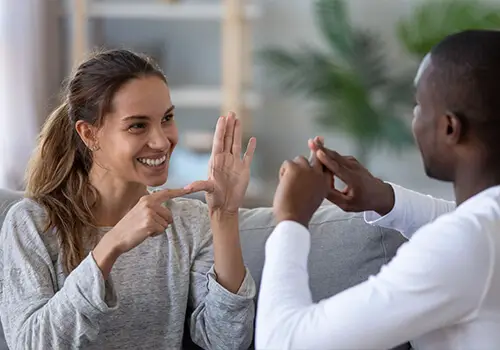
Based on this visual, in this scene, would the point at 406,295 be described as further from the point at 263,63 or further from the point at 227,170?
the point at 263,63

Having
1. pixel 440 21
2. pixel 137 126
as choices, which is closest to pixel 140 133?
pixel 137 126

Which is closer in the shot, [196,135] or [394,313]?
[394,313]

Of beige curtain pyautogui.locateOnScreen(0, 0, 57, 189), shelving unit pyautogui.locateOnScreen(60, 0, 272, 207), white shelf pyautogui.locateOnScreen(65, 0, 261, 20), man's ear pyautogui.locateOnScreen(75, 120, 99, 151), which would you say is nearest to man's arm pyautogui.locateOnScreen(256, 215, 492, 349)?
man's ear pyautogui.locateOnScreen(75, 120, 99, 151)

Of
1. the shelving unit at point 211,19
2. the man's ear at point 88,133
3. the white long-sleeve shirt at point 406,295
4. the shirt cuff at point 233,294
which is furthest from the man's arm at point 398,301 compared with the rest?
the shelving unit at point 211,19

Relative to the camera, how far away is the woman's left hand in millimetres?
1571

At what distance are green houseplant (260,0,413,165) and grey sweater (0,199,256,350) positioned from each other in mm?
2568

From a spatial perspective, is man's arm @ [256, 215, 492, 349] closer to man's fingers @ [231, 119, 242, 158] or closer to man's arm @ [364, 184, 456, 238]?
man's arm @ [364, 184, 456, 238]

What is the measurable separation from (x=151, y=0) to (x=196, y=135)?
0.87m

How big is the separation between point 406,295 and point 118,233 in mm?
593

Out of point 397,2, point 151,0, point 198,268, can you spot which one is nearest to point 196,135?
point 151,0

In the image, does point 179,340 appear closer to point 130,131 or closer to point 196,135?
point 130,131

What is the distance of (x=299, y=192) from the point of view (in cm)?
117

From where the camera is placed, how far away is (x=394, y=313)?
1.05 meters

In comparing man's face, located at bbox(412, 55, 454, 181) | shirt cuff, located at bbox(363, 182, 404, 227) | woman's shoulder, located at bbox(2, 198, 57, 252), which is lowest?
woman's shoulder, located at bbox(2, 198, 57, 252)
